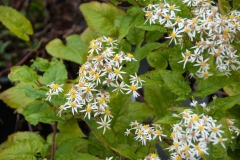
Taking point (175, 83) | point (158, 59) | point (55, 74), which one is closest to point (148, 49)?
point (158, 59)

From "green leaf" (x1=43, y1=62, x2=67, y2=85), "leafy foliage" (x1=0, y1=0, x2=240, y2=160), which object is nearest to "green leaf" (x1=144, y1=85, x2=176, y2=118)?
"leafy foliage" (x1=0, y1=0, x2=240, y2=160)

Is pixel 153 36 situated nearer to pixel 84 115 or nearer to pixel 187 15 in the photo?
pixel 187 15

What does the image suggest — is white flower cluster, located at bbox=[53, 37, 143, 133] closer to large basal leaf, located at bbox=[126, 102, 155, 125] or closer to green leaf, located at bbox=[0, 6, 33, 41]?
large basal leaf, located at bbox=[126, 102, 155, 125]

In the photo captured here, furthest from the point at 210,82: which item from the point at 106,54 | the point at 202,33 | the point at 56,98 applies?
the point at 56,98

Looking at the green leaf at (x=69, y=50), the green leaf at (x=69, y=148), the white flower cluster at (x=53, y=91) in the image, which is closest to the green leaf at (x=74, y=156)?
the green leaf at (x=69, y=148)

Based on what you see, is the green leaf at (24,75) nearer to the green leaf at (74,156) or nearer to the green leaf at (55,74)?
the green leaf at (55,74)

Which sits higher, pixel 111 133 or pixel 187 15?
pixel 187 15
